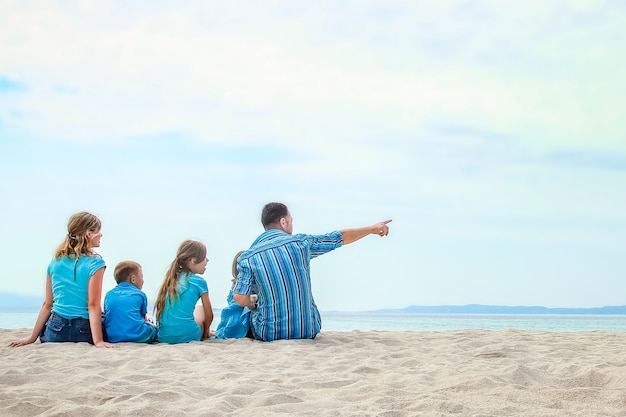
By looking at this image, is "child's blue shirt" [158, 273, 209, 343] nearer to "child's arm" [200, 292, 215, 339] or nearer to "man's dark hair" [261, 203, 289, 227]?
"child's arm" [200, 292, 215, 339]

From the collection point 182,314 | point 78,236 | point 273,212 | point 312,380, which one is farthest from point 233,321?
point 312,380

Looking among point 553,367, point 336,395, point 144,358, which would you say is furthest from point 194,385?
point 553,367

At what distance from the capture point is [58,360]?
174 inches

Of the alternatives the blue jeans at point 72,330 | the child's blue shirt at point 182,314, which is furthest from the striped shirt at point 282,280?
the blue jeans at point 72,330

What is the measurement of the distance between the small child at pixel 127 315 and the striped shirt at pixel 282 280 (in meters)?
0.85

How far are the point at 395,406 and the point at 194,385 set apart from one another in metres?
1.18

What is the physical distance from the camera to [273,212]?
19.4 ft

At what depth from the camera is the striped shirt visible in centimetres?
569

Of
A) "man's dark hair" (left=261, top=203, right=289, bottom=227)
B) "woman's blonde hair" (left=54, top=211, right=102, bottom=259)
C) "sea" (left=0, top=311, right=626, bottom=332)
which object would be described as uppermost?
"man's dark hair" (left=261, top=203, right=289, bottom=227)

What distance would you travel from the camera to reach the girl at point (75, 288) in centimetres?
552

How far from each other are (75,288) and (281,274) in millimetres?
1743

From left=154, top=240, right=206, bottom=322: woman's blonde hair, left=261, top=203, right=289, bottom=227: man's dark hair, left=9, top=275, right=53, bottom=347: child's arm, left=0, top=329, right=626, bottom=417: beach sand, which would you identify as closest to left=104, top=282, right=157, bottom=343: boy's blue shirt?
left=154, top=240, right=206, bottom=322: woman's blonde hair

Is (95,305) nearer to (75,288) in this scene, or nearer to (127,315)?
(75,288)

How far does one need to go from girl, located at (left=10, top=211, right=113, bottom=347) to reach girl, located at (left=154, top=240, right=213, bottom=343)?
0.57 m
